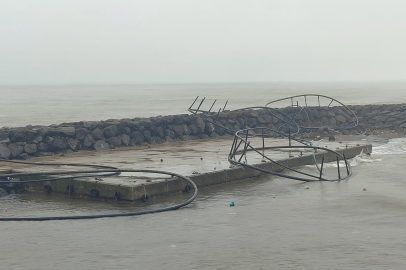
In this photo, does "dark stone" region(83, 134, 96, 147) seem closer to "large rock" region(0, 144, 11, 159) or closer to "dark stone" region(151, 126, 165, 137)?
"large rock" region(0, 144, 11, 159)

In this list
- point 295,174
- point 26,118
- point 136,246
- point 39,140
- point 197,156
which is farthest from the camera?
point 26,118

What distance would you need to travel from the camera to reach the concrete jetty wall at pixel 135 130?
20516mm

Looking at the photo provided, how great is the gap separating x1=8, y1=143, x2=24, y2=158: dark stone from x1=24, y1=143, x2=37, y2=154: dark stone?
0.51ft

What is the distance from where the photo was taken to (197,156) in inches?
761

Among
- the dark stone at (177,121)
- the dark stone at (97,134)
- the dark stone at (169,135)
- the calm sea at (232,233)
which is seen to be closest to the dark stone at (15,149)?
the dark stone at (97,134)

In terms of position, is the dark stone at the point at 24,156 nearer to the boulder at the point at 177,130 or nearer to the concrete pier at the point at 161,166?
the concrete pier at the point at 161,166

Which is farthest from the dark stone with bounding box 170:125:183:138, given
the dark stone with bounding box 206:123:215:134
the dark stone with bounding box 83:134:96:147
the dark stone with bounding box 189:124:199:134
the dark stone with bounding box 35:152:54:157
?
the dark stone with bounding box 35:152:54:157

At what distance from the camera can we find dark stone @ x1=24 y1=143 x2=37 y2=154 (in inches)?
794

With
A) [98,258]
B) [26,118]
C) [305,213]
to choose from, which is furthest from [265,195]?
[26,118]

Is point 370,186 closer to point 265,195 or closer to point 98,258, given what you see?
point 265,195

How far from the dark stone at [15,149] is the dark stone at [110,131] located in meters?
3.55

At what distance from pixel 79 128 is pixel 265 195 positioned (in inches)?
369

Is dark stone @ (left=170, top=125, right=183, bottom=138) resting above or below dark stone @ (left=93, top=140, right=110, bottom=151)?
above

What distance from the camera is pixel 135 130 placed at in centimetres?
2391
